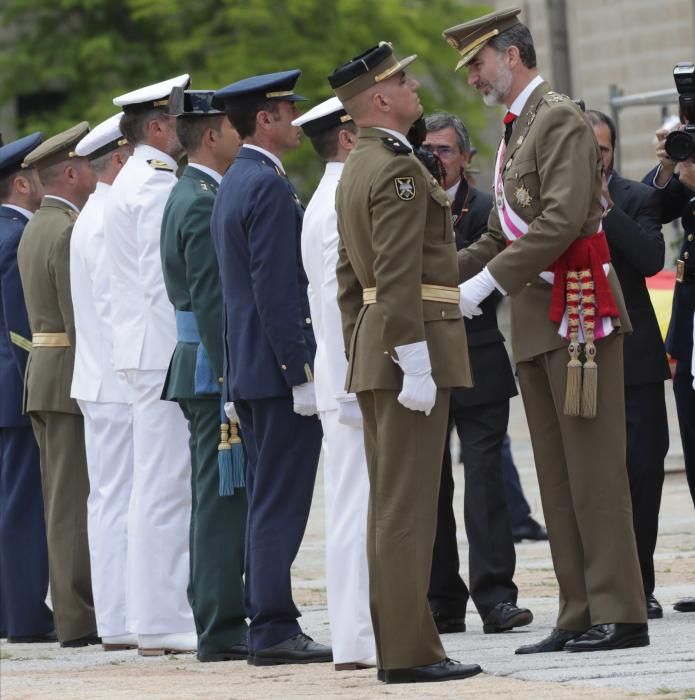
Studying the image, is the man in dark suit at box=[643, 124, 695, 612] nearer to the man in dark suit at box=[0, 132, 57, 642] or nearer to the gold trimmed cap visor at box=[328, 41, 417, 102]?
the gold trimmed cap visor at box=[328, 41, 417, 102]

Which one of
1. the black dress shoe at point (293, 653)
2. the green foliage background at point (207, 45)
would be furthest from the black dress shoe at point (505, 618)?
the green foliage background at point (207, 45)

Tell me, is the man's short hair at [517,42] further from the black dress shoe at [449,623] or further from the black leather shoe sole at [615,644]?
the black dress shoe at [449,623]

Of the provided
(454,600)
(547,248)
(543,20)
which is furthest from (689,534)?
(543,20)

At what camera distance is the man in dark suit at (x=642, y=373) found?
25.9 feet

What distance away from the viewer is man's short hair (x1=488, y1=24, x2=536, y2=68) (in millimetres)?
7012

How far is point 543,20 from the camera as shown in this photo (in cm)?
2620

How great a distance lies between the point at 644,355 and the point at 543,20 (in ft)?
61.7

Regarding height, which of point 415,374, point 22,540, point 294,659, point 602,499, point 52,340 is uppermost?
point 52,340

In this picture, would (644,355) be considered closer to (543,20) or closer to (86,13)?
(543,20)

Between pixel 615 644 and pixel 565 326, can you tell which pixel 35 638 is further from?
pixel 565 326

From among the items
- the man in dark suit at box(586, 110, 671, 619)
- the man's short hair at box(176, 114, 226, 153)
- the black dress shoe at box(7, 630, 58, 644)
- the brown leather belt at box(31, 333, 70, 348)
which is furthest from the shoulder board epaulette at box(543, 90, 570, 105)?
the black dress shoe at box(7, 630, 58, 644)

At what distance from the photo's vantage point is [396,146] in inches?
257

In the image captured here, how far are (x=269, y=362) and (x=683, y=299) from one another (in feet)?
5.96

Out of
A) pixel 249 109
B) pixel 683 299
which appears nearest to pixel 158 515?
pixel 249 109
